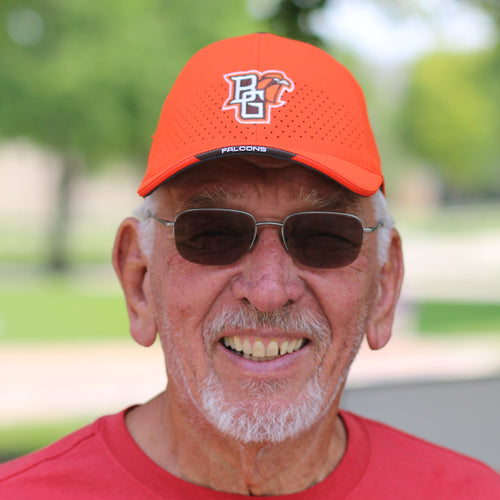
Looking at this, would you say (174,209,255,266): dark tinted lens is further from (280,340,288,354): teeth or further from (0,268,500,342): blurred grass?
(0,268,500,342): blurred grass

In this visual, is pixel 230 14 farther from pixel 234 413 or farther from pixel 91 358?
pixel 234 413

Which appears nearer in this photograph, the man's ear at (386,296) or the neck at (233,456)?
the neck at (233,456)

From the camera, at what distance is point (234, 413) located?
1771 millimetres

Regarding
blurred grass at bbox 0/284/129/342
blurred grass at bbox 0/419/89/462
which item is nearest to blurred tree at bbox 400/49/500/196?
blurred grass at bbox 0/284/129/342

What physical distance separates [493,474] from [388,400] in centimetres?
257

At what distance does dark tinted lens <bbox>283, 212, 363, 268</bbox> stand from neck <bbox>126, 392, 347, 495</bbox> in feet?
1.51

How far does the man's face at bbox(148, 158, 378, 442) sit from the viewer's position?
177 cm

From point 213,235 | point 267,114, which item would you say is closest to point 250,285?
point 213,235

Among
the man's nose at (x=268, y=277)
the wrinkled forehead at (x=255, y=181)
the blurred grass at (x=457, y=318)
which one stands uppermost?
the wrinkled forehead at (x=255, y=181)

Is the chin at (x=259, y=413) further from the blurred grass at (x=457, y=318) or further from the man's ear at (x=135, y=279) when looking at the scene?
the blurred grass at (x=457, y=318)

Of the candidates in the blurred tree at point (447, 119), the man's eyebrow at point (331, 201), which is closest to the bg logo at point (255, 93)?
the man's eyebrow at point (331, 201)

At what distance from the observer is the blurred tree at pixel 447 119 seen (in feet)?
116

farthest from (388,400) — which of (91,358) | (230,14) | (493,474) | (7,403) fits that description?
(230,14)

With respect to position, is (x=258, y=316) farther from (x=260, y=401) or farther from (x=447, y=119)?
(x=447, y=119)
